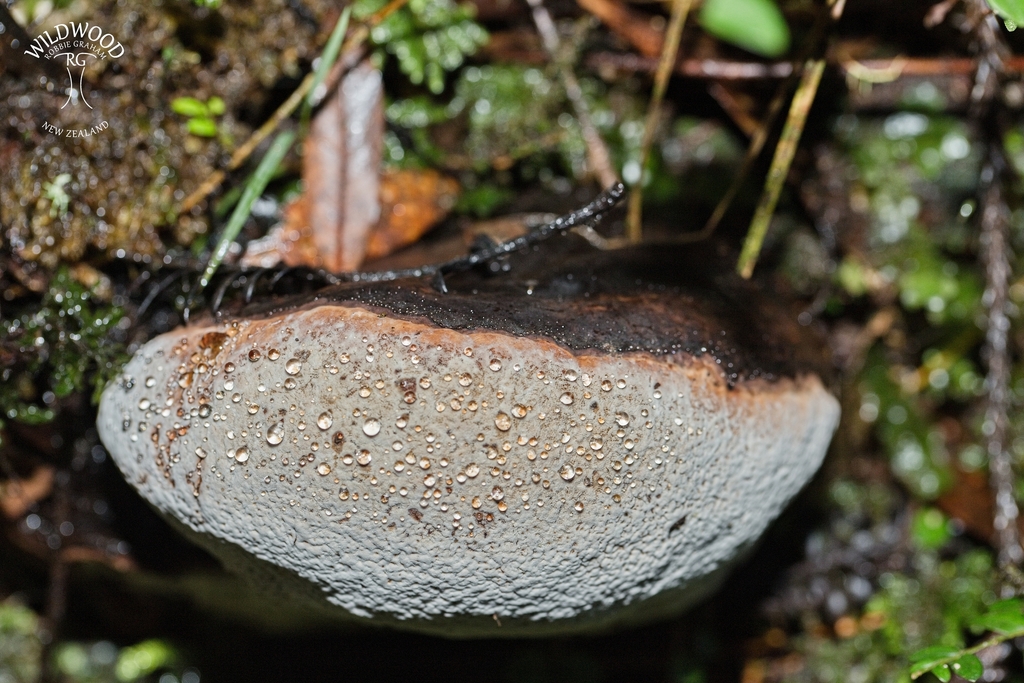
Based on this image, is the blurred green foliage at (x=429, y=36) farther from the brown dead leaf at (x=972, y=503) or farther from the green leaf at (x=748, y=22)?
the brown dead leaf at (x=972, y=503)

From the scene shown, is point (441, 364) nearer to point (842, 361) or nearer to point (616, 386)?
point (616, 386)

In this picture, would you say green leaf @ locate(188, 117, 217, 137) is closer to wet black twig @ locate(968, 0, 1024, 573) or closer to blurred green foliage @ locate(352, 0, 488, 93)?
blurred green foliage @ locate(352, 0, 488, 93)

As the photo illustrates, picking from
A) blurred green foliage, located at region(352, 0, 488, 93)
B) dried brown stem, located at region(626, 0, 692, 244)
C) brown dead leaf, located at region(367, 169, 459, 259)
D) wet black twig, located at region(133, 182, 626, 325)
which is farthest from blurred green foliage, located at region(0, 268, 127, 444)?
dried brown stem, located at region(626, 0, 692, 244)

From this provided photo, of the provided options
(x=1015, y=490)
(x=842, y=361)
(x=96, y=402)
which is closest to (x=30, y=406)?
Result: (x=96, y=402)

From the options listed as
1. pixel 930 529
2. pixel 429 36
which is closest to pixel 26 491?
pixel 429 36

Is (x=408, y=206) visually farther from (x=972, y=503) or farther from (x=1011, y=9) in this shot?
(x=972, y=503)

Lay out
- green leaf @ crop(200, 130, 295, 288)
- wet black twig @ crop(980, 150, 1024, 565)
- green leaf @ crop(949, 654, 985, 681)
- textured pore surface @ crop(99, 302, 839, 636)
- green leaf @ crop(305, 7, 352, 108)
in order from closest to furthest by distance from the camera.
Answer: textured pore surface @ crop(99, 302, 839, 636) < green leaf @ crop(949, 654, 985, 681) < green leaf @ crop(200, 130, 295, 288) < green leaf @ crop(305, 7, 352, 108) < wet black twig @ crop(980, 150, 1024, 565)

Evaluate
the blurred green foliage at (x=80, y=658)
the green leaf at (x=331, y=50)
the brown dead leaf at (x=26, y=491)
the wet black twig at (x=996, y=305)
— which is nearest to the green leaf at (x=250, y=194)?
the green leaf at (x=331, y=50)
